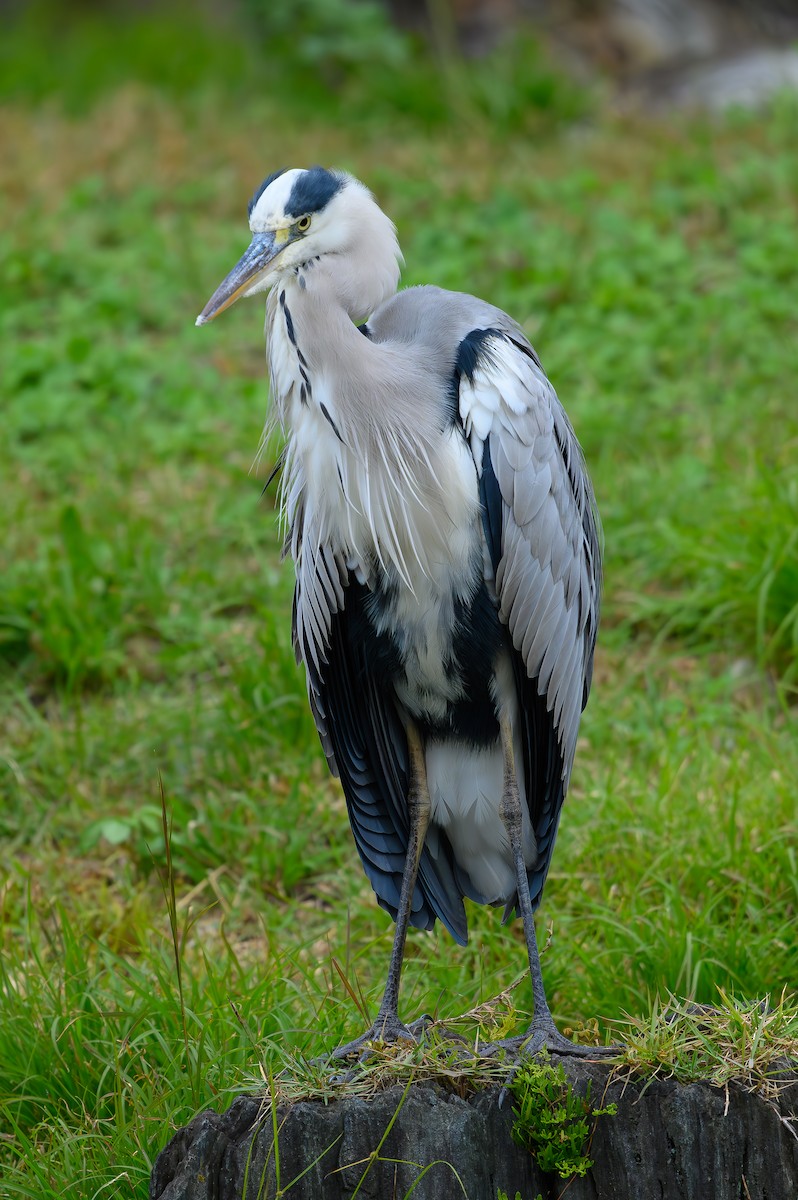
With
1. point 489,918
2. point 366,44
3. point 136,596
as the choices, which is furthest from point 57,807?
point 366,44

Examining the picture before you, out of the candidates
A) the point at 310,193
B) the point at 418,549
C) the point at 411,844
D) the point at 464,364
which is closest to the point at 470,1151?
the point at 411,844

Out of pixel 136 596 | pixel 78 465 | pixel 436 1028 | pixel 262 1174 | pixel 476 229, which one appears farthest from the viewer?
pixel 476 229

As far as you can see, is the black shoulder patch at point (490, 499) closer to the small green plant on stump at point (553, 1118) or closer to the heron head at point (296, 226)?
the heron head at point (296, 226)

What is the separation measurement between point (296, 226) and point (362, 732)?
111cm

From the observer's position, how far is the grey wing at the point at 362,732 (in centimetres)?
297

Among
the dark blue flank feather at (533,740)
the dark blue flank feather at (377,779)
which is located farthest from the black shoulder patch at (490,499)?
the dark blue flank feather at (377,779)

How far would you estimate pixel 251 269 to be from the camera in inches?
109

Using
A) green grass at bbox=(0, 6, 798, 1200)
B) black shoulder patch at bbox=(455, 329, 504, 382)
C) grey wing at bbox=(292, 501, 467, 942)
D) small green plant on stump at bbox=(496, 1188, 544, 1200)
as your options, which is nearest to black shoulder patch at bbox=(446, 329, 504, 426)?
black shoulder patch at bbox=(455, 329, 504, 382)

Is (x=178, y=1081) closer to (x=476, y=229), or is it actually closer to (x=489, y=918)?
(x=489, y=918)

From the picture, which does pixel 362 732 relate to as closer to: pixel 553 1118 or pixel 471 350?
pixel 471 350

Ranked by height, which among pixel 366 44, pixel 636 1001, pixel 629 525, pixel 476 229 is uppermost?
pixel 366 44

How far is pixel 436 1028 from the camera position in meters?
2.65

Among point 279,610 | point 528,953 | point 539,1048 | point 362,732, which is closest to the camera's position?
point 539,1048

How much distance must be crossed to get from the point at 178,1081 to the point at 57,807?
1.54 m
